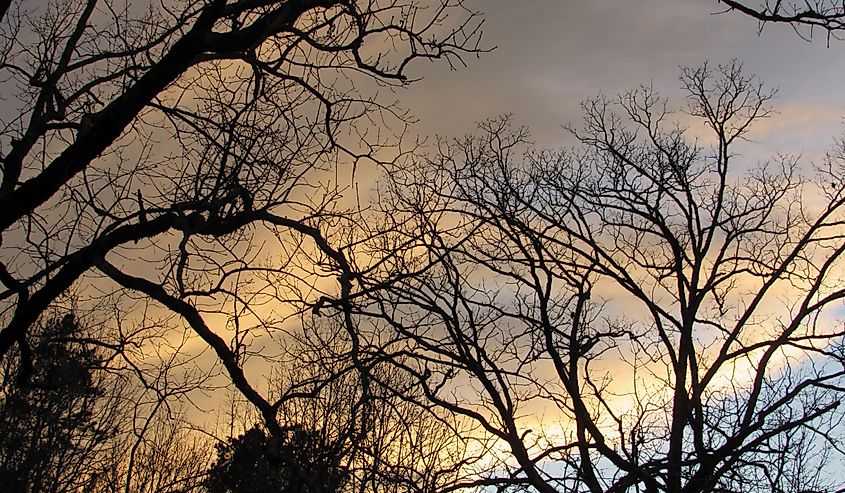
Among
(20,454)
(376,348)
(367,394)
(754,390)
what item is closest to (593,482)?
(376,348)

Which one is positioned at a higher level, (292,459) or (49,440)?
(49,440)

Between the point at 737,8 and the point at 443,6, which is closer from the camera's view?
the point at 737,8

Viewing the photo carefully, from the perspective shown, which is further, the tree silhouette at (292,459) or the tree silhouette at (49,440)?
the tree silhouette at (49,440)

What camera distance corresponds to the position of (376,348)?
6914mm

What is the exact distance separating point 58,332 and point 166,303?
2154mm

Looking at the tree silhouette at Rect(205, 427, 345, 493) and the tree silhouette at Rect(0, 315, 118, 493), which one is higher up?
the tree silhouette at Rect(0, 315, 118, 493)

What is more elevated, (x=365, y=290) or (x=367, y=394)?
(x=365, y=290)

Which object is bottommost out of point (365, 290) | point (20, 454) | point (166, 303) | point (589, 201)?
point (365, 290)

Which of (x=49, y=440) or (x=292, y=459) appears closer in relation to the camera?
(x=292, y=459)

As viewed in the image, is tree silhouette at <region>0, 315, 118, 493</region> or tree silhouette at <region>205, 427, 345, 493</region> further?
tree silhouette at <region>0, 315, 118, 493</region>

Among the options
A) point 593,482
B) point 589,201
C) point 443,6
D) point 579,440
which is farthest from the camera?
point 589,201

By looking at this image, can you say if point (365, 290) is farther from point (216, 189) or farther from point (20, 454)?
point (20, 454)

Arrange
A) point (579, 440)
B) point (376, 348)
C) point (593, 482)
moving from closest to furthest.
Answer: point (593, 482), point (376, 348), point (579, 440)

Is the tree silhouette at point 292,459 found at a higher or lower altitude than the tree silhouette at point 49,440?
lower
